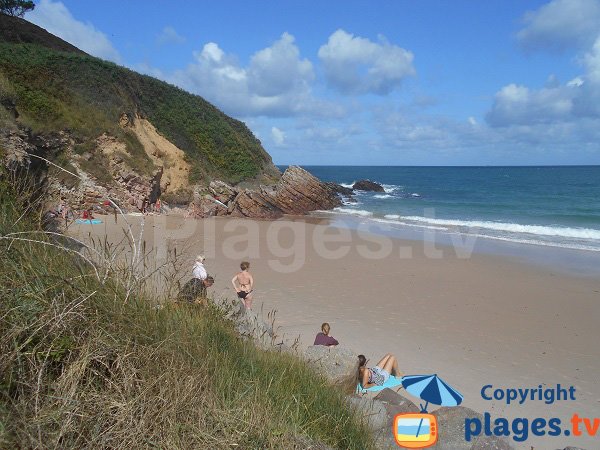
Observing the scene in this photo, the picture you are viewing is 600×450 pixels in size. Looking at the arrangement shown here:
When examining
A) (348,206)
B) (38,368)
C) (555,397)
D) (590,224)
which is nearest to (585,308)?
(555,397)

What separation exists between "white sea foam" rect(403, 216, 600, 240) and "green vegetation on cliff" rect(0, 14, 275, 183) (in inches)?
563

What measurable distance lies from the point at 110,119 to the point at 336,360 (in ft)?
78.1

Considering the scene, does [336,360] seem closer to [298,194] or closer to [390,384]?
[390,384]

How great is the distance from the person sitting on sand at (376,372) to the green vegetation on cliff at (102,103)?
12.7 m

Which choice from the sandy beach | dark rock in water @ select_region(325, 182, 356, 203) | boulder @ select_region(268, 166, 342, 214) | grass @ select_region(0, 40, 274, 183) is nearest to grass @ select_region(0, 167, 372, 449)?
the sandy beach

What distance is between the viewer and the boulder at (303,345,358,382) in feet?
19.0

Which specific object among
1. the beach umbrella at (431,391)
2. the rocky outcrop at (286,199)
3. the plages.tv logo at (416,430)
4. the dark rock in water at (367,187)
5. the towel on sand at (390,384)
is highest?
the dark rock in water at (367,187)

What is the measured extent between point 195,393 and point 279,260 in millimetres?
13200

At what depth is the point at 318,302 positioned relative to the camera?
11.2m

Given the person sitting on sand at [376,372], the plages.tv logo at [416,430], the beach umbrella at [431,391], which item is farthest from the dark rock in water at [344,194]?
the plages.tv logo at [416,430]

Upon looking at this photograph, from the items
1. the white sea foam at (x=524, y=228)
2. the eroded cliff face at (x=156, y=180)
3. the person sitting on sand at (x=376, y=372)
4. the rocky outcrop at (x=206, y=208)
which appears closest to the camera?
the person sitting on sand at (x=376, y=372)

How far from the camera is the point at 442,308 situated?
10992 millimetres

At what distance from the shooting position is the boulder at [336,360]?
5.80 metres

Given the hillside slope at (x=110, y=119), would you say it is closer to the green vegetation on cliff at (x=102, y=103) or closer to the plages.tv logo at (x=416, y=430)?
the green vegetation on cliff at (x=102, y=103)
